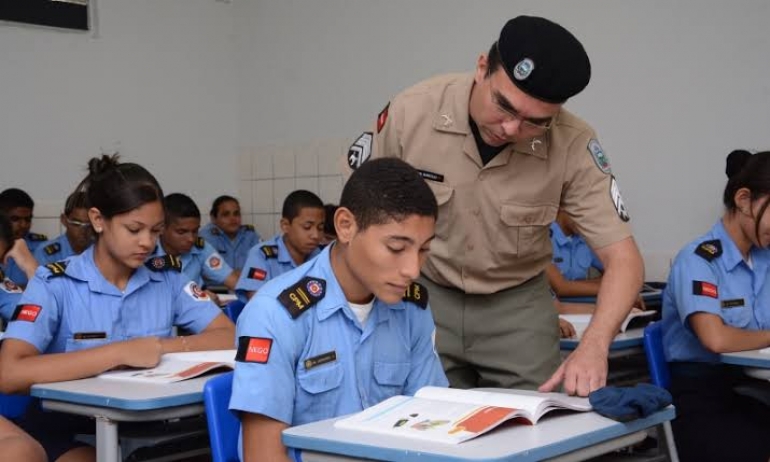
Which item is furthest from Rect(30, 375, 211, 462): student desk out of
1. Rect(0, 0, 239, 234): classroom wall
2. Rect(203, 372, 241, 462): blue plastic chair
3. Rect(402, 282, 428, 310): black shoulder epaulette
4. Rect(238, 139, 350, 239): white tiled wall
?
Rect(238, 139, 350, 239): white tiled wall

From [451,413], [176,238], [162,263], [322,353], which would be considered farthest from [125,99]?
[451,413]

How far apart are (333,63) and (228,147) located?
1.13 m

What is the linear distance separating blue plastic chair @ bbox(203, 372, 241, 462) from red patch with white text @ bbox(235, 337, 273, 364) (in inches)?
8.2

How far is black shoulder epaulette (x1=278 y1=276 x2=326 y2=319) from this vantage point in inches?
70.6

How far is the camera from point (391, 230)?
5.88ft

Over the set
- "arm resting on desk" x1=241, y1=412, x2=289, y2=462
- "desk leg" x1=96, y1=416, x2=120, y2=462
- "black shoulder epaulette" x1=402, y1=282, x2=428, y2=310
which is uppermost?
"black shoulder epaulette" x1=402, y1=282, x2=428, y2=310

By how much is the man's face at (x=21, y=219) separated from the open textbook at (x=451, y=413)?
419cm

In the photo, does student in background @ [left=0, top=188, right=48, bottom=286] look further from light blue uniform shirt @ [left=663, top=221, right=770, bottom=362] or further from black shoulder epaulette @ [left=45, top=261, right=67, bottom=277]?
light blue uniform shirt @ [left=663, top=221, right=770, bottom=362]

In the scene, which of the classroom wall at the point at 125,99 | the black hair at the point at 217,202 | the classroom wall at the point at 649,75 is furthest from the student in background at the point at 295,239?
the classroom wall at the point at 125,99

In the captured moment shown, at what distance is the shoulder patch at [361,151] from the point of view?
2.25 metres

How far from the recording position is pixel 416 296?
6.59 feet

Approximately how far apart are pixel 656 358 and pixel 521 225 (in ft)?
2.66

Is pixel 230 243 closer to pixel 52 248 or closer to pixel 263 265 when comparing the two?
pixel 52 248

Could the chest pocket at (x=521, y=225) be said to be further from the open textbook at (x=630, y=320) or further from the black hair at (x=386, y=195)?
the open textbook at (x=630, y=320)
